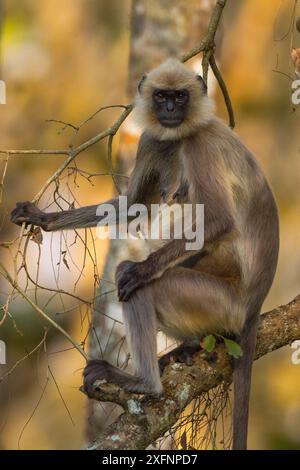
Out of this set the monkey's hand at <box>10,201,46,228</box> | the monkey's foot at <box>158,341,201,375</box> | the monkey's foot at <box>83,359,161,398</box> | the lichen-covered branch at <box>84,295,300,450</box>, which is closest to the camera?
the lichen-covered branch at <box>84,295,300,450</box>

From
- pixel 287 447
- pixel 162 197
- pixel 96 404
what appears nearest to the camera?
pixel 162 197

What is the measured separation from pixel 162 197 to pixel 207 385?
1.16 meters

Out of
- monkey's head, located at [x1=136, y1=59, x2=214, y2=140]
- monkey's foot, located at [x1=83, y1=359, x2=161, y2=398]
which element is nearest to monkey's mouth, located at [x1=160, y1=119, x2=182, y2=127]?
monkey's head, located at [x1=136, y1=59, x2=214, y2=140]

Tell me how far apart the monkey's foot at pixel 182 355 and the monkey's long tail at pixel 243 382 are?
0.26 meters

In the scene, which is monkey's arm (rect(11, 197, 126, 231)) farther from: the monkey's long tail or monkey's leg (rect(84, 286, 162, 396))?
the monkey's long tail

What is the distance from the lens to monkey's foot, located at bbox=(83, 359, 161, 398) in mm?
4312

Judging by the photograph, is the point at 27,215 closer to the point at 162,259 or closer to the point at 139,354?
the point at 162,259

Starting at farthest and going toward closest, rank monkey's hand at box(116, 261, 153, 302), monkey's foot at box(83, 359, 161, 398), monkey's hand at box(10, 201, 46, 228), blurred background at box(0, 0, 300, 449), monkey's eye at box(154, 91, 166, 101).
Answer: blurred background at box(0, 0, 300, 449) < monkey's eye at box(154, 91, 166, 101) < monkey's hand at box(10, 201, 46, 228) < monkey's hand at box(116, 261, 153, 302) < monkey's foot at box(83, 359, 161, 398)

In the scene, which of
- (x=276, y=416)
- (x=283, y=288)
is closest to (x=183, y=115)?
A: (x=283, y=288)

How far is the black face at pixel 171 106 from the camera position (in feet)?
16.2

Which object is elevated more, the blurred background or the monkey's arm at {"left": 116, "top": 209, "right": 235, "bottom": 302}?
the blurred background

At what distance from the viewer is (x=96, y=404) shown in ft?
22.2

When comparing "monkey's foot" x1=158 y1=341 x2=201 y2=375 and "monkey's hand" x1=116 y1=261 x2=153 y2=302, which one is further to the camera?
"monkey's foot" x1=158 y1=341 x2=201 y2=375

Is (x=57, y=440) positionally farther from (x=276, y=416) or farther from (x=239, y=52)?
(x=239, y=52)
